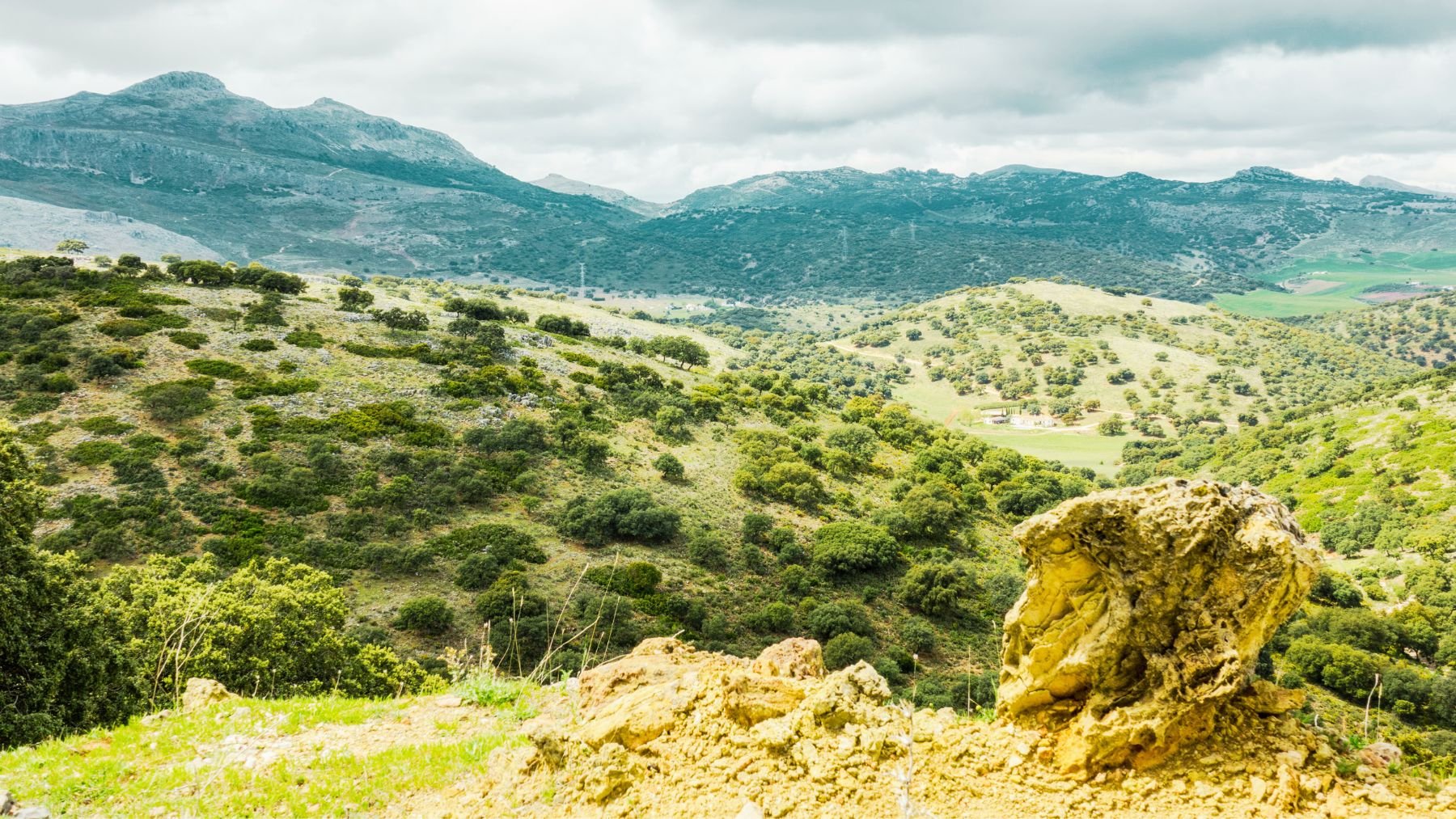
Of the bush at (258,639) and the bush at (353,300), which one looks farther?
the bush at (353,300)

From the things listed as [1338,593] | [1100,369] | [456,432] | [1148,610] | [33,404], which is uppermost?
[1148,610]

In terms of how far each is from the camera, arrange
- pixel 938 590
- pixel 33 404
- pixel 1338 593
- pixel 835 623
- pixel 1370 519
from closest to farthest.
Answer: pixel 835 623
pixel 938 590
pixel 33 404
pixel 1338 593
pixel 1370 519

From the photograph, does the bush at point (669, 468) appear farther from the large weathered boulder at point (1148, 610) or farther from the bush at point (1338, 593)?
the bush at point (1338, 593)

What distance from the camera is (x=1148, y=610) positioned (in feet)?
21.3

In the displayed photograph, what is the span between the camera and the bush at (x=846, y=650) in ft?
99.7

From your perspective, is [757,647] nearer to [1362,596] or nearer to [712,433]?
[712,433]

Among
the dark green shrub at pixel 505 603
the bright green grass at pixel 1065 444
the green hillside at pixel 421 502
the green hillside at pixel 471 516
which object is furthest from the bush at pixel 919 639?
the bright green grass at pixel 1065 444

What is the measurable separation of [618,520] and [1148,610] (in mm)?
35059

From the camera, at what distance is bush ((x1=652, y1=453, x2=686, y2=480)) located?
4997 centimetres

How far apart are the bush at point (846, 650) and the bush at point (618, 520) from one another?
1307 cm

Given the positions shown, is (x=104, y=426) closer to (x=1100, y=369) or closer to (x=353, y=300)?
(x=353, y=300)

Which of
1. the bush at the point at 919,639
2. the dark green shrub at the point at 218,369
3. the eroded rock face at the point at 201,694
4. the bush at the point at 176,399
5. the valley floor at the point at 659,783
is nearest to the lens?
the valley floor at the point at 659,783

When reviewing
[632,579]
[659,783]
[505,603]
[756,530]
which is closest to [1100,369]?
[756,530]

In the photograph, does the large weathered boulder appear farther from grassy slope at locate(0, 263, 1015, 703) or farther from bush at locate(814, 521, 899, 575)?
bush at locate(814, 521, 899, 575)
